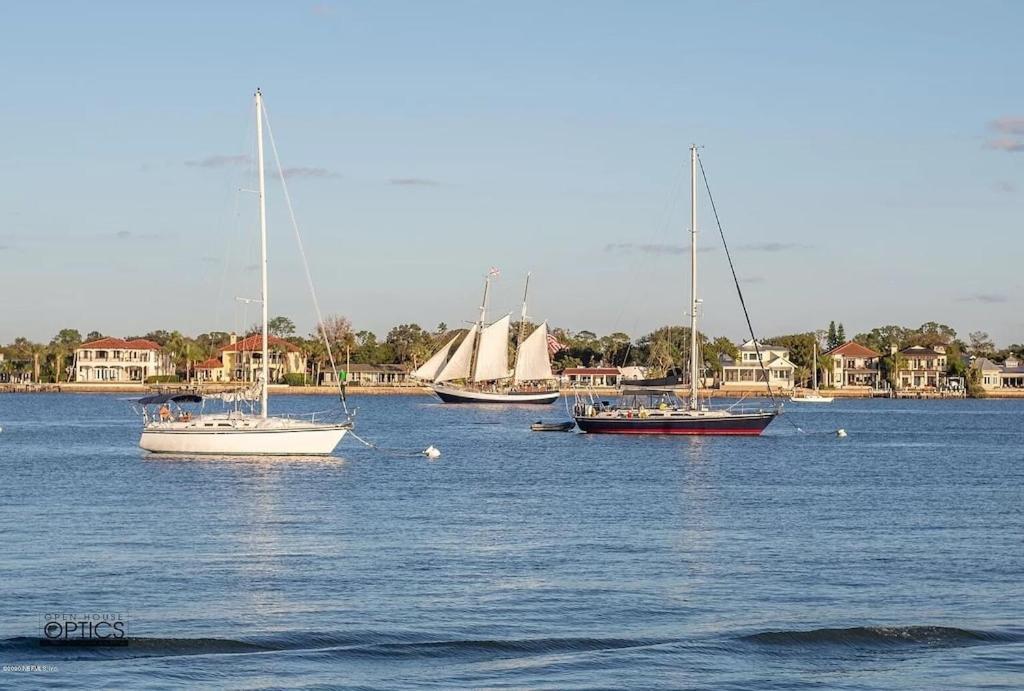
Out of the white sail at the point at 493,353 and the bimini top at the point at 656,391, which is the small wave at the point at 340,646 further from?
the white sail at the point at 493,353

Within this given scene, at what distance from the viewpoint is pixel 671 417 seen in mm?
75312

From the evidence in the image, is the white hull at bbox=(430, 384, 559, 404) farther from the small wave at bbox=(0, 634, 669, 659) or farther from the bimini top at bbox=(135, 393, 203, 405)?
the small wave at bbox=(0, 634, 669, 659)

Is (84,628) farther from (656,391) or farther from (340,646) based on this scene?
(656,391)

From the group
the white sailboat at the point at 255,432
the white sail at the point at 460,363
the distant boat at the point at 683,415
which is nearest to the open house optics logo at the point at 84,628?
the white sailboat at the point at 255,432

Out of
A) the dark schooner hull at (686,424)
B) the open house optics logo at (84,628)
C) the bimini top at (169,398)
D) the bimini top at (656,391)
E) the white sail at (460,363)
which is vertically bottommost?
the open house optics logo at (84,628)

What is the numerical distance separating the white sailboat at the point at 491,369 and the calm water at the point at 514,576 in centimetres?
9313

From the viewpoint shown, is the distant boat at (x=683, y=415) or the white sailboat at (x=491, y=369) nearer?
the distant boat at (x=683, y=415)

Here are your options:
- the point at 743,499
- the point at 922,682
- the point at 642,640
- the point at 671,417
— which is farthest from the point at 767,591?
→ the point at 671,417

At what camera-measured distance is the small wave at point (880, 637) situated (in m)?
22.1

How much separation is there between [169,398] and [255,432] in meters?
10.0

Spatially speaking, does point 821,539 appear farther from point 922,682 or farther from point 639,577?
point 922,682

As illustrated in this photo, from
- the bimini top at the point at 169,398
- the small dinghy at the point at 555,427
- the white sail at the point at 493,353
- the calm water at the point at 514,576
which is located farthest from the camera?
the white sail at the point at 493,353

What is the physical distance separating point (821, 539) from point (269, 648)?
53.4ft

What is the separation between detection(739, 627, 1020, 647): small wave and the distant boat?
51843 mm
